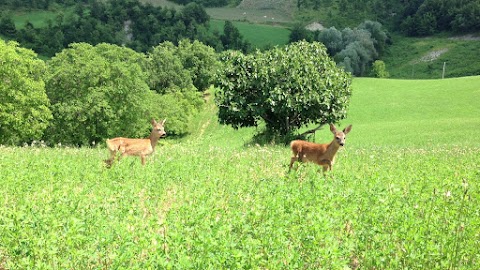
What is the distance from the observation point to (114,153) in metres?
14.7

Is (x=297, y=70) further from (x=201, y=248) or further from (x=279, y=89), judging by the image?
(x=201, y=248)

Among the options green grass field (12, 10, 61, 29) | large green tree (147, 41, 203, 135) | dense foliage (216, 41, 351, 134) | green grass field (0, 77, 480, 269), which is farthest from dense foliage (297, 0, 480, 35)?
green grass field (0, 77, 480, 269)

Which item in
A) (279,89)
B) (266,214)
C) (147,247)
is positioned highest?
(147,247)

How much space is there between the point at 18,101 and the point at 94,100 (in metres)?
7.45

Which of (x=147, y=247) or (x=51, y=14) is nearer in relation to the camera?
(x=147, y=247)

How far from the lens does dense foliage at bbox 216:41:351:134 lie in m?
27.6

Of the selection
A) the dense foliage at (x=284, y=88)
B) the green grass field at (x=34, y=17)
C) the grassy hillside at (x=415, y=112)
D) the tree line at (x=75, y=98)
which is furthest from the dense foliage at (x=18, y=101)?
the green grass field at (x=34, y=17)

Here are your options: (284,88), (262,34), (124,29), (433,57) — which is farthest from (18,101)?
(262,34)

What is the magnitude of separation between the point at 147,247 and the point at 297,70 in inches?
934

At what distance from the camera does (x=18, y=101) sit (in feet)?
135

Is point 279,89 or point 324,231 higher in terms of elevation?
point 324,231

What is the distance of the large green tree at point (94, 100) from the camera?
46.6 meters

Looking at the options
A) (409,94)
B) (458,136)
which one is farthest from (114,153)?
(409,94)

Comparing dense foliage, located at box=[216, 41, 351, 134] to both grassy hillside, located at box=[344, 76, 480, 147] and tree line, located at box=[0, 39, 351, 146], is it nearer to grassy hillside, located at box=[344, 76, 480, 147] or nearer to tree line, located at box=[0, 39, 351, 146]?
tree line, located at box=[0, 39, 351, 146]
